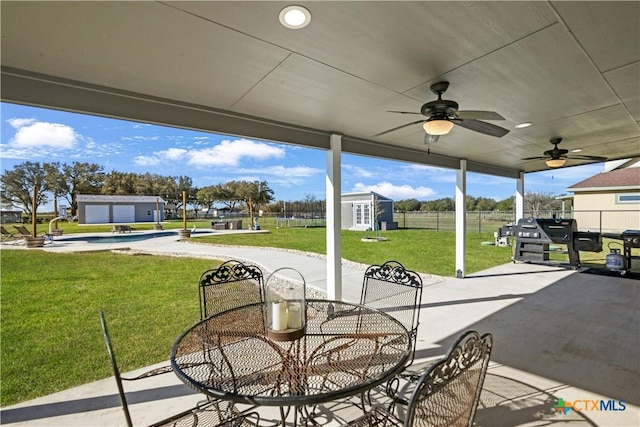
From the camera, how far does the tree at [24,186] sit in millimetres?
5197

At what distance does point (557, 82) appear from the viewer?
2428 millimetres

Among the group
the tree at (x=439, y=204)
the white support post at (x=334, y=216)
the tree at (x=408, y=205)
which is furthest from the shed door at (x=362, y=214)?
the white support post at (x=334, y=216)

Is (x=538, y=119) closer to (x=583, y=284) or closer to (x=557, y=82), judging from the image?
(x=557, y=82)

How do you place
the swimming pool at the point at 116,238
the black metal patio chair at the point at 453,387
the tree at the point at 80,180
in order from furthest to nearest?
the swimming pool at the point at 116,238
the tree at the point at 80,180
the black metal patio chair at the point at 453,387

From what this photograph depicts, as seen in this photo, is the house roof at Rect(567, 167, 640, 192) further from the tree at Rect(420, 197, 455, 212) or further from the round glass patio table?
the round glass patio table

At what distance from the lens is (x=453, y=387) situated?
0.99 metres

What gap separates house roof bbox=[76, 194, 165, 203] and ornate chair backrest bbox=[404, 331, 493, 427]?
29.6 feet

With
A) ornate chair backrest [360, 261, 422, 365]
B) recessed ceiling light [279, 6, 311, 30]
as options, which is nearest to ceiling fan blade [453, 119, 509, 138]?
ornate chair backrest [360, 261, 422, 365]

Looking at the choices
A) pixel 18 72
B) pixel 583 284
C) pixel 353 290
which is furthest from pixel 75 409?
pixel 583 284

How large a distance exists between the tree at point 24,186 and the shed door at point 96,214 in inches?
72.7

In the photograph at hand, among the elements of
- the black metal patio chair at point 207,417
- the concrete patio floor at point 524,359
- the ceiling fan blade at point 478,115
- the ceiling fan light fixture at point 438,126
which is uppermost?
the ceiling fan blade at point 478,115

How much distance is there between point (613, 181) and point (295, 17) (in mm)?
16027

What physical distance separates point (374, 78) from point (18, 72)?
95.6 inches

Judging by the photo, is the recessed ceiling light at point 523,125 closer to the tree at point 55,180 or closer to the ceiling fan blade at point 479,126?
the ceiling fan blade at point 479,126
